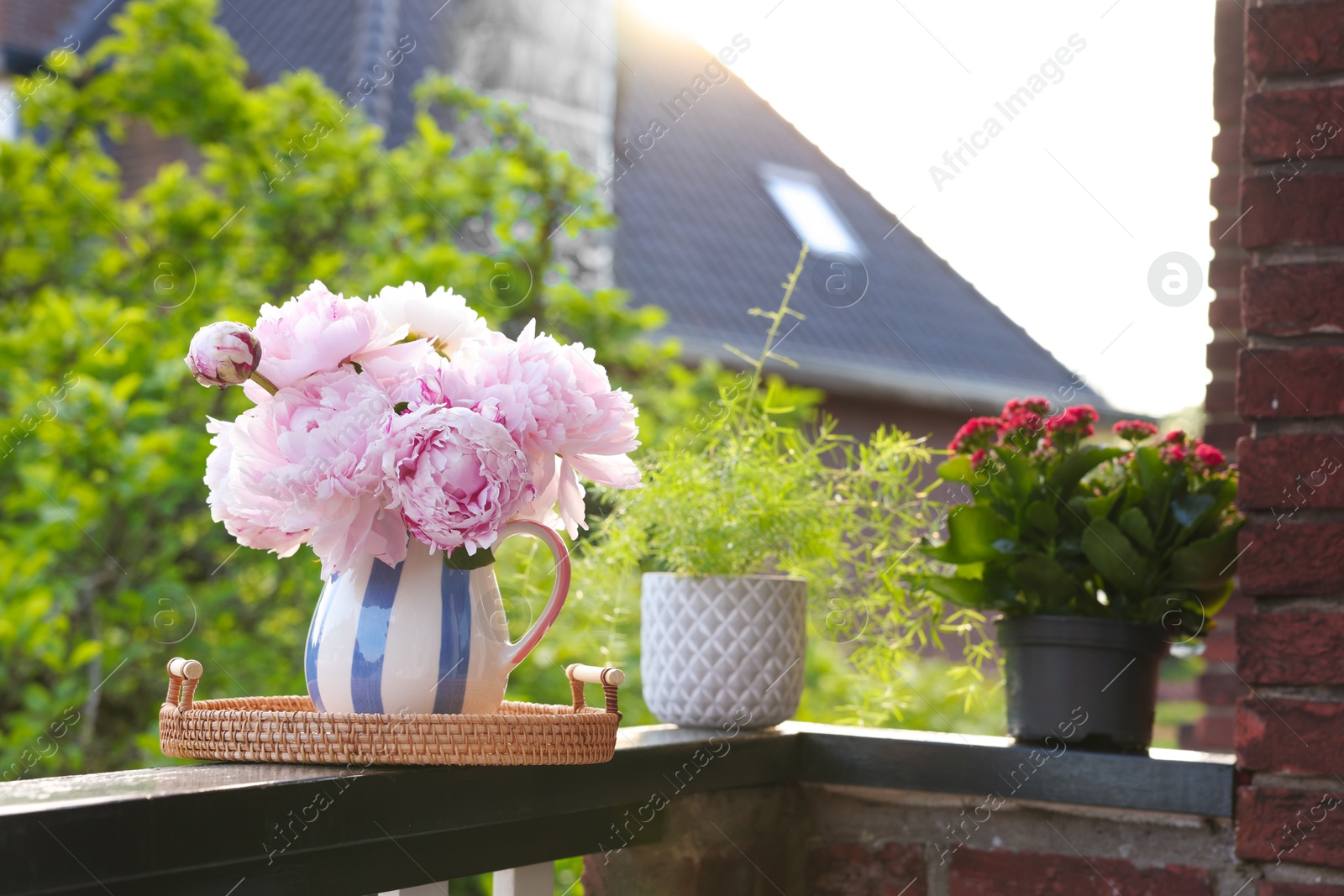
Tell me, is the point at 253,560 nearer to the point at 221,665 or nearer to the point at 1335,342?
the point at 221,665

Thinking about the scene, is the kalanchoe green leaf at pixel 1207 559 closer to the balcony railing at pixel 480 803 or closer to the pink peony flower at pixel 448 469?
the balcony railing at pixel 480 803

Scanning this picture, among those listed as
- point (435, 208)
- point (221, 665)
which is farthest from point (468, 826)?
point (435, 208)

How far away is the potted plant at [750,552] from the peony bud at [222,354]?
2.20 ft

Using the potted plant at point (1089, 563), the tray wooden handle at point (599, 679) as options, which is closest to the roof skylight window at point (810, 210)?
the potted plant at point (1089, 563)

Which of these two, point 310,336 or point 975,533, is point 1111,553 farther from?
point 310,336

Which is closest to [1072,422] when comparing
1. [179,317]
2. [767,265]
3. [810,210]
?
[179,317]

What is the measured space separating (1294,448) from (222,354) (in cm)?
104

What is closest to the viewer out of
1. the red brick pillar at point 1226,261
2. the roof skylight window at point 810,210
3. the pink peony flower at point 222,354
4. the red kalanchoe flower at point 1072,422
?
the pink peony flower at point 222,354

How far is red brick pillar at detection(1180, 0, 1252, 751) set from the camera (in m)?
2.20

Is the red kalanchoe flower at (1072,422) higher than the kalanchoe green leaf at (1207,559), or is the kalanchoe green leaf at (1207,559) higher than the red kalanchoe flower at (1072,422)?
the red kalanchoe flower at (1072,422)

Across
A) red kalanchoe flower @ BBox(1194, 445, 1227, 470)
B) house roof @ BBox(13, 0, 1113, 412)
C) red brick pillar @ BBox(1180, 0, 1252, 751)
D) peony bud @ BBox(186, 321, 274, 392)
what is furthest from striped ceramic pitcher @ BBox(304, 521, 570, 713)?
house roof @ BBox(13, 0, 1113, 412)

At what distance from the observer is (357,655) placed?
1064 millimetres

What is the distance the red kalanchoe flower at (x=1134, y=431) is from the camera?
1.49m

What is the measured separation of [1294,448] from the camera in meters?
1.21
